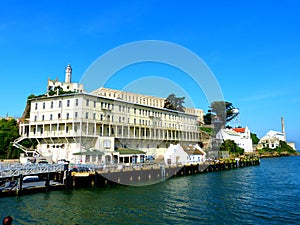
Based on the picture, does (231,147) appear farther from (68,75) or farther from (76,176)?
(76,176)

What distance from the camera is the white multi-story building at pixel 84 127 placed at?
50531 millimetres

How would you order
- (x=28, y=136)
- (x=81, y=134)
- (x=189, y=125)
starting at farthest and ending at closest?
(x=189, y=125) < (x=28, y=136) < (x=81, y=134)

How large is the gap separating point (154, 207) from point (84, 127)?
100 feet

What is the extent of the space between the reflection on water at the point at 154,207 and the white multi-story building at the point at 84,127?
1715cm

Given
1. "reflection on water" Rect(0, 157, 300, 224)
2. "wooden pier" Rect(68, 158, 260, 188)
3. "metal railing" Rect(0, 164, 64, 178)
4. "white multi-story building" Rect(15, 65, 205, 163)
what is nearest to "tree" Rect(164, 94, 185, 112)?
"white multi-story building" Rect(15, 65, 205, 163)

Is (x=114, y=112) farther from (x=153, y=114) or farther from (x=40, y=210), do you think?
(x=40, y=210)

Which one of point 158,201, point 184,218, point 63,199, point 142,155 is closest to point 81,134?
point 142,155

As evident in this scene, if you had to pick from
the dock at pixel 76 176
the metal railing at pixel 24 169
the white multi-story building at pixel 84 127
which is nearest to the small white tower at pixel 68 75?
the white multi-story building at pixel 84 127

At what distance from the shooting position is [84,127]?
5159 centimetres

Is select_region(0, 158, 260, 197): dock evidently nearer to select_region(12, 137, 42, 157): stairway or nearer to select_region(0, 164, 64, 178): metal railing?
select_region(0, 164, 64, 178): metal railing

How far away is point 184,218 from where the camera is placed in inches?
823

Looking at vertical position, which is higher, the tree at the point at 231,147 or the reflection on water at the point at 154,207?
the tree at the point at 231,147

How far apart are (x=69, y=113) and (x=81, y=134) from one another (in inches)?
197

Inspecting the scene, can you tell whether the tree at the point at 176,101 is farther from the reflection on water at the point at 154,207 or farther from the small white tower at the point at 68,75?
the small white tower at the point at 68,75
